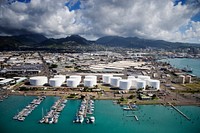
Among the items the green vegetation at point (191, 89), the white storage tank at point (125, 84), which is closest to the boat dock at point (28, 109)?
the white storage tank at point (125, 84)

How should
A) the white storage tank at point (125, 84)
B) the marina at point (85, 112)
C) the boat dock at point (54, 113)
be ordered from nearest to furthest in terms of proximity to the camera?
1. the boat dock at point (54, 113)
2. the marina at point (85, 112)
3. the white storage tank at point (125, 84)

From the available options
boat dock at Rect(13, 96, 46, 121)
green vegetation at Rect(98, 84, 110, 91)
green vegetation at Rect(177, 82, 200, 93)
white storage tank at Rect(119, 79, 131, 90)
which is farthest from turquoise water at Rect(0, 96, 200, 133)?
green vegetation at Rect(177, 82, 200, 93)

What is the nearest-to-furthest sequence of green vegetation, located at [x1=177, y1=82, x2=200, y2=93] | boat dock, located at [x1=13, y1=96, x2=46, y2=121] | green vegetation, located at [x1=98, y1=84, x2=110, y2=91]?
boat dock, located at [x1=13, y1=96, x2=46, y2=121] < green vegetation, located at [x1=98, y1=84, x2=110, y2=91] < green vegetation, located at [x1=177, y1=82, x2=200, y2=93]

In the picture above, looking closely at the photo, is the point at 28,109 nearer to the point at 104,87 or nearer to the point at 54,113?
the point at 54,113

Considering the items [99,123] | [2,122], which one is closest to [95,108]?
[99,123]

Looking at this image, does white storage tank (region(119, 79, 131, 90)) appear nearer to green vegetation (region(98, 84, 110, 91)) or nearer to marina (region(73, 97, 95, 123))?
green vegetation (region(98, 84, 110, 91))

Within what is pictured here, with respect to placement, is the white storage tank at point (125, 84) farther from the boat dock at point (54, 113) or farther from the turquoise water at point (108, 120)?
the boat dock at point (54, 113)
